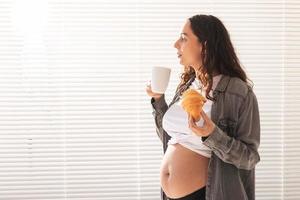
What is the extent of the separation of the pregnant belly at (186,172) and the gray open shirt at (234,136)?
4 centimetres

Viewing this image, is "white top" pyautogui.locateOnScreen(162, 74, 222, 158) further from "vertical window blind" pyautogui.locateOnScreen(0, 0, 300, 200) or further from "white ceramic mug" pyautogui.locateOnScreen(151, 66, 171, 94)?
"vertical window blind" pyautogui.locateOnScreen(0, 0, 300, 200)

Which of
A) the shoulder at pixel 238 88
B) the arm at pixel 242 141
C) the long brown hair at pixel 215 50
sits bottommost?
the arm at pixel 242 141

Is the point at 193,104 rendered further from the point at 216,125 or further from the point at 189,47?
the point at 189,47

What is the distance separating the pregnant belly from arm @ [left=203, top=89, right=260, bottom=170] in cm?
13

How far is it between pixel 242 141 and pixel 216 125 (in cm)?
10

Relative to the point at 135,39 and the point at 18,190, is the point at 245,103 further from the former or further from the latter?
the point at 18,190

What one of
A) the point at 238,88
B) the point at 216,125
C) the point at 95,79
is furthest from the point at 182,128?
the point at 95,79

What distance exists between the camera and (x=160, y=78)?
1.41m

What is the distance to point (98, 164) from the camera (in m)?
2.00

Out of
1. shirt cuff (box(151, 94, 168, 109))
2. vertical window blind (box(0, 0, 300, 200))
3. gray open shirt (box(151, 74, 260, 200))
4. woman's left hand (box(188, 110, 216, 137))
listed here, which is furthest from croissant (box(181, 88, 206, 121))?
vertical window blind (box(0, 0, 300, 200))

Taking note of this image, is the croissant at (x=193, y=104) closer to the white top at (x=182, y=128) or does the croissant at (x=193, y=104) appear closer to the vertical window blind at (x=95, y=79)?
the white top at (x=182, y=128)

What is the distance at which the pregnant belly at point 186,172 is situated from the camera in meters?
1.39

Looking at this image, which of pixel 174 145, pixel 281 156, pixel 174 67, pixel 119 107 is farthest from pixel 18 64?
pixel 281 156

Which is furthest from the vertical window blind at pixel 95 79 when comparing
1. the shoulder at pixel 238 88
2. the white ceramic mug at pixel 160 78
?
the shoulder at pixel 238 88
